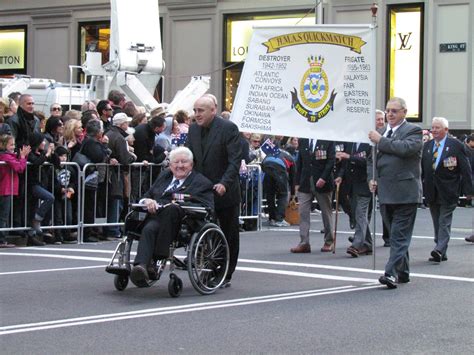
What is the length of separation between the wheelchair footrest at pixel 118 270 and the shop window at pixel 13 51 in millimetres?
28364

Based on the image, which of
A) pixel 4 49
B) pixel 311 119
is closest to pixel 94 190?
pixel 311 119

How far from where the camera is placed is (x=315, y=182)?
50.3 feet

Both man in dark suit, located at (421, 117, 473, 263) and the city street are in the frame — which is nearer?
the city street

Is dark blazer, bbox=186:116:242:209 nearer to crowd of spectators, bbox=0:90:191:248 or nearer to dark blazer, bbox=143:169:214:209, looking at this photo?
dark blazer, bbox=143:169:214:209

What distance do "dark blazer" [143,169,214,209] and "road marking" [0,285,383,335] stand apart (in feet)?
3.77

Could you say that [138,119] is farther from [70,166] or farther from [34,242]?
[34,242]


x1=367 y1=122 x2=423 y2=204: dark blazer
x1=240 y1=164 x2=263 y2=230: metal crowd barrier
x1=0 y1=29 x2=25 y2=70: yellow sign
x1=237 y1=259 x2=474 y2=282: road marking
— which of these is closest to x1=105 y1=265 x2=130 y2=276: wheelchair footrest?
x1=367 y1=122 x2=423 y2=204: dark blazer

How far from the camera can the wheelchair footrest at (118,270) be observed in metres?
10.7

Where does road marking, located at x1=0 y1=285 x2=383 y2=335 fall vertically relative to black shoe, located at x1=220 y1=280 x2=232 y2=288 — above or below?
below

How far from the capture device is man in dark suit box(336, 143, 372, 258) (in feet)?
48.9

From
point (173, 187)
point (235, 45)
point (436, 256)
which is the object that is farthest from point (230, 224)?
point (235, 45)

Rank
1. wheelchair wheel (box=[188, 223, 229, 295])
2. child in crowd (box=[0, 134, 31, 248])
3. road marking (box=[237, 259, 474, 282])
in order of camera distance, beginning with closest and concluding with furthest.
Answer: wheelchair wheel (box=[188, 223, 229, 295])
road marking (box=[237, 259, 474, 282])
child in crowd (box=[0, 134, 31, 248])

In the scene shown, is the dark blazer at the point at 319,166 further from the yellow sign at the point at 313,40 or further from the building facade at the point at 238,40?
the building facade at the point at 238,40

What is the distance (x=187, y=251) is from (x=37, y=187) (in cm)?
580
